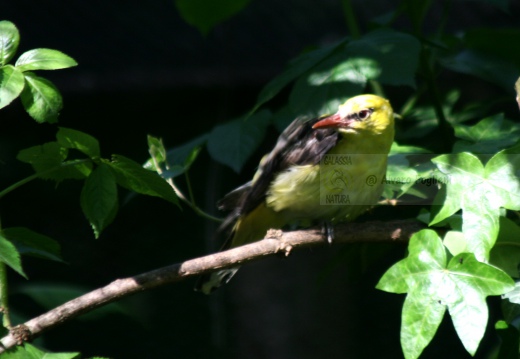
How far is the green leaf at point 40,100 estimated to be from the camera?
1.63 meters

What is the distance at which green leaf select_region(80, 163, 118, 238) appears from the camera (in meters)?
1.74

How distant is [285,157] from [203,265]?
836mm

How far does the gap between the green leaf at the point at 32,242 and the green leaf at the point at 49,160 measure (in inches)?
5.3

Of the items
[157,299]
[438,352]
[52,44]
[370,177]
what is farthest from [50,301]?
[438,352]

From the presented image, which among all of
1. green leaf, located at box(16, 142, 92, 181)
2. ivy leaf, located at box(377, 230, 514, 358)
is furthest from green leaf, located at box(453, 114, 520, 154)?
green leaf, located at box(16, 142, 92, 181)

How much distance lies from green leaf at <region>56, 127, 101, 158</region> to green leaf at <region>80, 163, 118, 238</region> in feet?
0.13

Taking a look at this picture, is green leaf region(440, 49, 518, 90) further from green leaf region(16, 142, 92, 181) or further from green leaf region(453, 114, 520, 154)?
green leaf region(16, 142, 92, 181)

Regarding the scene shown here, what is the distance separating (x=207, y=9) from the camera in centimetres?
284

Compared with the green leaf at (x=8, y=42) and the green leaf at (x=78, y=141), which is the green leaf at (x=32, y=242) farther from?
the green leaf at (x=8, y=42)

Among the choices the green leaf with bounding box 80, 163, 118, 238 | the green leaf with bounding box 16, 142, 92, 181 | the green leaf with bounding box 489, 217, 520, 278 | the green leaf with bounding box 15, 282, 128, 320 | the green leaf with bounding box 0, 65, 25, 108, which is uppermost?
the green leaf with bounding box 0, 65, 25, 108

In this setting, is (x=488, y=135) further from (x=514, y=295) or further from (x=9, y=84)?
(x=9, y=84)

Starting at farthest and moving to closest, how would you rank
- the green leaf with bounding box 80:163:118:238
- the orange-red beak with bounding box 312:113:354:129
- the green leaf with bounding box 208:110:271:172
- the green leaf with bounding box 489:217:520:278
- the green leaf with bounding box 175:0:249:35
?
the green leaf with bounding box 175:0:249:35, the green leaf with bounding box 208:110:271:172, the orange-red beak with bounding box 312:113:354:129, the green leaf with bounding box 489:217:520:278, the green leaf with bounding box 80:163:118:238

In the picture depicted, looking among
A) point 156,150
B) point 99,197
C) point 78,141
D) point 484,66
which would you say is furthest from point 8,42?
point 484,66

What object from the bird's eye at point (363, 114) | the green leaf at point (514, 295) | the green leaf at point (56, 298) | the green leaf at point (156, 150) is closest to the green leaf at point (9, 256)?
the green leaf at point (156, 150)
